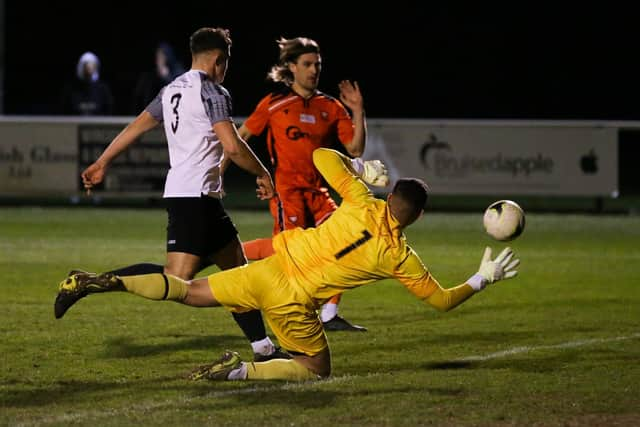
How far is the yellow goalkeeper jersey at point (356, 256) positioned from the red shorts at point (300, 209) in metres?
2.45

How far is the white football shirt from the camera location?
8398 millimetres

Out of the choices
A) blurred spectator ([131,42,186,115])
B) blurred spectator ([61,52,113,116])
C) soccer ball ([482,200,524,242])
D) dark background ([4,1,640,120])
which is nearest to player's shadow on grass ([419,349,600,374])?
soccer ball ([482,200,524,242])

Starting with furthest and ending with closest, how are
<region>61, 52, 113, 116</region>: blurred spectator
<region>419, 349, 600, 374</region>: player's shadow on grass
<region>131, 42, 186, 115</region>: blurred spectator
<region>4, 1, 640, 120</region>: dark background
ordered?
<region>4, 1, 640, 120</region>: dark background, <region>61, 52, 113, 116</region>: blurred spectator, <region>131, 42, 186, 115</region>: blurred spectator, <region>419, 349, 600, 374</region>: player's shadow on grass

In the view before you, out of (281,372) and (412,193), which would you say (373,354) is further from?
(412,193)

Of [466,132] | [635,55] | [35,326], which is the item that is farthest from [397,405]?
[635,55]

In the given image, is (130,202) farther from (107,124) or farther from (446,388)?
(446,388)

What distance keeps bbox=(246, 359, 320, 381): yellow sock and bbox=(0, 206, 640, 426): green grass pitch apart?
0.09 m

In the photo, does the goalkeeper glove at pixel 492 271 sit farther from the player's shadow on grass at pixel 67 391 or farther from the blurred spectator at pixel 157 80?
the blurred spectator at pixel 157 80

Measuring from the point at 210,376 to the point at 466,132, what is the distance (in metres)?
14.2

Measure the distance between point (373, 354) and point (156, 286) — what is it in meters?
1.88

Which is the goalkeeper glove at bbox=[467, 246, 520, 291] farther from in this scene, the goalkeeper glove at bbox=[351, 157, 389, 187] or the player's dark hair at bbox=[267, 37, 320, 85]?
the player's dark hair at bbox=[267, 37, 320, 85]

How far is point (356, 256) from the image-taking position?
25.7 feet

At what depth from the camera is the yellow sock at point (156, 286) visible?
7918mm

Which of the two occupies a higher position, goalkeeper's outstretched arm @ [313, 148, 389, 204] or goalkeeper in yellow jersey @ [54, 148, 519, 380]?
goalkeeper's outstretched arm @ [313, 148, 389, 204]
